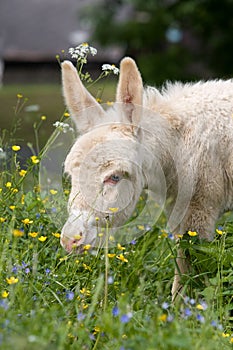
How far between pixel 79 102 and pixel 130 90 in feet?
1.24

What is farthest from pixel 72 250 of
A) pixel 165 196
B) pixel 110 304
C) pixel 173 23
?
pixel 173 23

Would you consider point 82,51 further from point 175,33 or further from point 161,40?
point 161,40

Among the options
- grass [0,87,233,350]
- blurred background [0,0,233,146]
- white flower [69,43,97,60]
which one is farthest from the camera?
blurred background [0,0,233,146]

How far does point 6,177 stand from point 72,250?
123 cm

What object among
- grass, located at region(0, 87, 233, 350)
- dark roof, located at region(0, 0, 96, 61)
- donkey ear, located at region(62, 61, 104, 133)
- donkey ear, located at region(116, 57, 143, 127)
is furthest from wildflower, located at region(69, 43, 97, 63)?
dark roof, located at region(0, 0, 96, 61)

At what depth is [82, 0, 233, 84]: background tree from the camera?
14.7 meters

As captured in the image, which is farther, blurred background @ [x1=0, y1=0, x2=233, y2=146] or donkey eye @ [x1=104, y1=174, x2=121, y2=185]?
blurred background @ [x1=0, y1=0, x2=233, y2=146]

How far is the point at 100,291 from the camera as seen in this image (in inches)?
152

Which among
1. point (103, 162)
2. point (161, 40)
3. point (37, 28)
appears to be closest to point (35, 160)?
point (103, 162)

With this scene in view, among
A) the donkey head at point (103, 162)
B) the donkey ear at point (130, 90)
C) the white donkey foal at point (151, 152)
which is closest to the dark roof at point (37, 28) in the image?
the white donkey foal at point (151, 152)

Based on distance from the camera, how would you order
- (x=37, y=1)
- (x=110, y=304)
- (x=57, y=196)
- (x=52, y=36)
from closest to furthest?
(x=110, y=304) → (x=57, y=196) → (x=52, y=36) → (x=37, y=1)

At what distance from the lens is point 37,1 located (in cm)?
3041

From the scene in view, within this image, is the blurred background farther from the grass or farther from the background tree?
the grass

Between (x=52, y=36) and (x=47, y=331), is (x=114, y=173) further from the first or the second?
(x=52, y=36)
